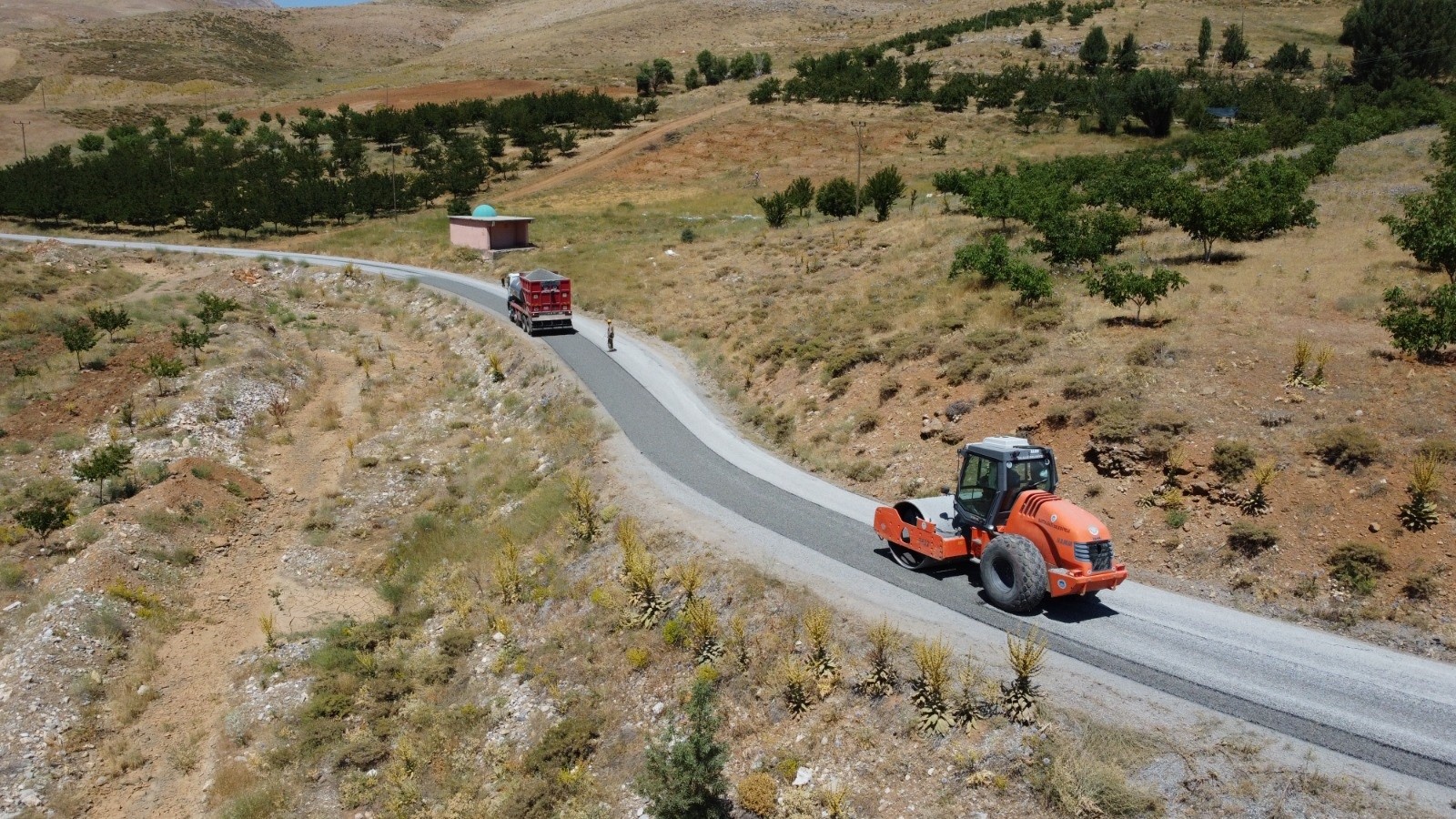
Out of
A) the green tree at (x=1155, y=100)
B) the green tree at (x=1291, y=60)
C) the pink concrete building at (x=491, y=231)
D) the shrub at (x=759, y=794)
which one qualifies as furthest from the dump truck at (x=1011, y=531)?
the green tree at (x=1291, y=60)

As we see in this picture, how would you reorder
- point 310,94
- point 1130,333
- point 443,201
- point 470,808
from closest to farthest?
1. point 470,808
2. point 1130,333
3. point 443,201
4. point 310,94

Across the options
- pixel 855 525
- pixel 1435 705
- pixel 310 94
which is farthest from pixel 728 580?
pixel 310 94

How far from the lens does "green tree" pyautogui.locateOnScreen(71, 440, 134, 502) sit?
80.5 feet

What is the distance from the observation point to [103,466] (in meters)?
24.6

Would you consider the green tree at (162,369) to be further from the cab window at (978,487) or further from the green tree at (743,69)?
the green tree at (743,69)

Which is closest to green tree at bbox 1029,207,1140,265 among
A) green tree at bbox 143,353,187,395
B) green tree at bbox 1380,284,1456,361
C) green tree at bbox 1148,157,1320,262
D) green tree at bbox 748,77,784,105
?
green tree at bbox 1148,157,1320,262

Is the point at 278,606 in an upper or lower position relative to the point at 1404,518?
lower

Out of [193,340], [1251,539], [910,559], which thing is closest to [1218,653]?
→ [1251,539]

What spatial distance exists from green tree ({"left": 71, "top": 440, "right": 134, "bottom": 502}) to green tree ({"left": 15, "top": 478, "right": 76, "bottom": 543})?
1.97 feet

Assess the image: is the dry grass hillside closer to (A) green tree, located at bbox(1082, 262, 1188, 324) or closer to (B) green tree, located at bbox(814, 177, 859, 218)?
(A) green tree, located at bbox(1082, 262, 1188, 324)

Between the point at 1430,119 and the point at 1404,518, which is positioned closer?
the point at 1404,518

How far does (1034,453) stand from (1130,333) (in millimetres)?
12136

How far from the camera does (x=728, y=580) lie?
1662cm

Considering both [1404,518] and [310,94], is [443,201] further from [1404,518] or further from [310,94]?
[1404,518]
